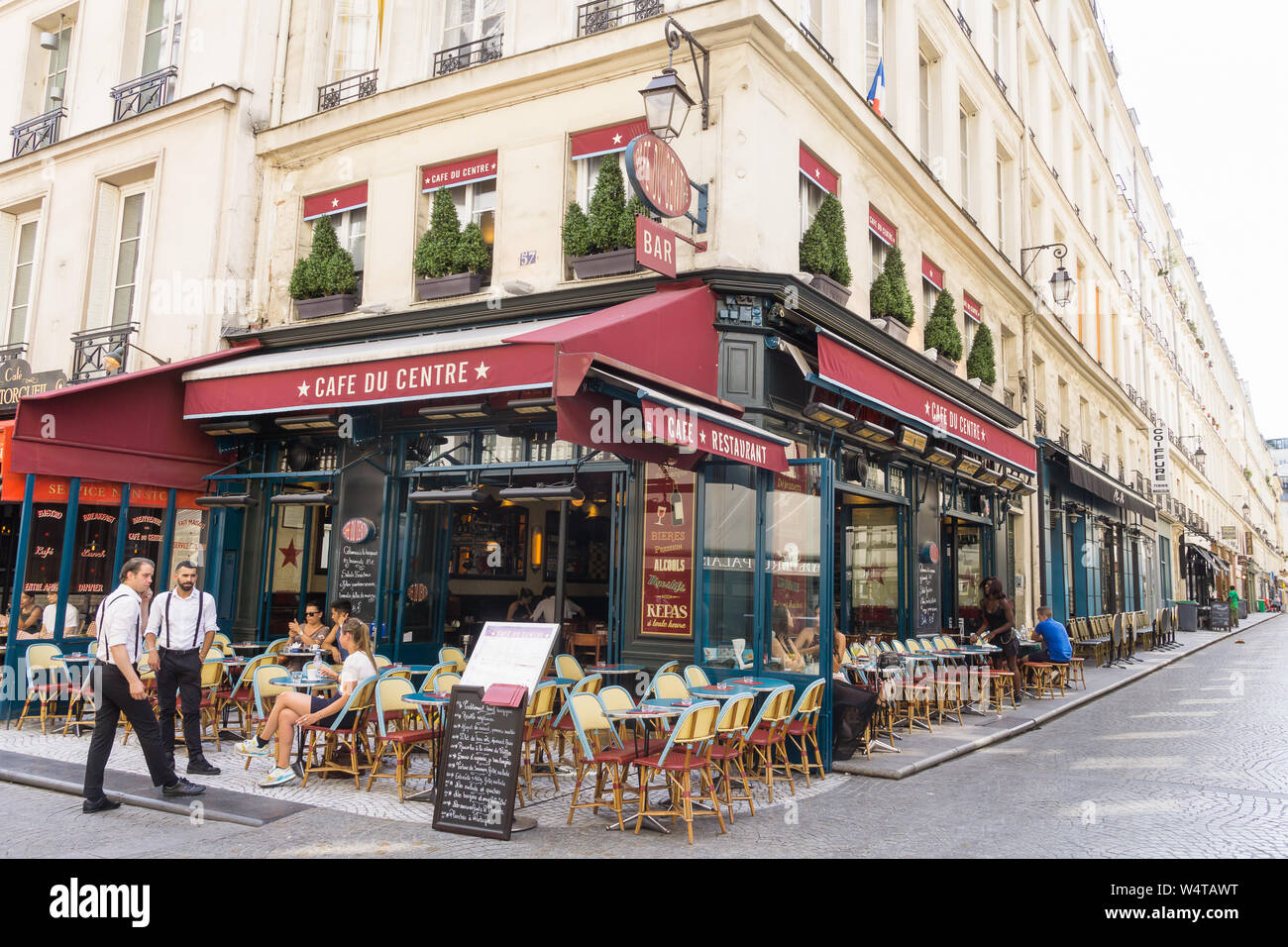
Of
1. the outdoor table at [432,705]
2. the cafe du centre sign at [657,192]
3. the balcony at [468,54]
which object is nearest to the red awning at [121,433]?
the balcony at [468,54]

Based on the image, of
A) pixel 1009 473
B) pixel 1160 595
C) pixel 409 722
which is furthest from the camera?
pixel 1160 595

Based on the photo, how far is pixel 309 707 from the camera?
752cm

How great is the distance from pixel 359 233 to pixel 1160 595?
2964cm

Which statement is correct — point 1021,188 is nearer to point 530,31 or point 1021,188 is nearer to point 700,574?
point 530,31

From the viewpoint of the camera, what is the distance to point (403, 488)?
37.0ft

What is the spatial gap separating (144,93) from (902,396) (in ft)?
39.9

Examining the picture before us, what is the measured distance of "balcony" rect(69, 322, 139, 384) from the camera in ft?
43.6

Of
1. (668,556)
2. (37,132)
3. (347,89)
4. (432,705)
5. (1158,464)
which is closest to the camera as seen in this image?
(432,705)

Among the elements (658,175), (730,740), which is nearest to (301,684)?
(730,740)

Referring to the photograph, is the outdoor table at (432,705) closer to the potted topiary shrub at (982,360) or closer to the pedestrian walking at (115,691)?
the pedestrian walking at (115,691)

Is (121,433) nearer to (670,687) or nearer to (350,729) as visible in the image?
(350,729)

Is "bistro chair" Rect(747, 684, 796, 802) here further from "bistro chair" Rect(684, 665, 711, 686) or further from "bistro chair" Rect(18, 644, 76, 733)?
"bistro chair" Rect(18, 644, 76, 733)

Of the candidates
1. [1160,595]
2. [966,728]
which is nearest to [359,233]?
[966,728]

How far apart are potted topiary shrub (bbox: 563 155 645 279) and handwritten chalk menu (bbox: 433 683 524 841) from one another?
207 inches
